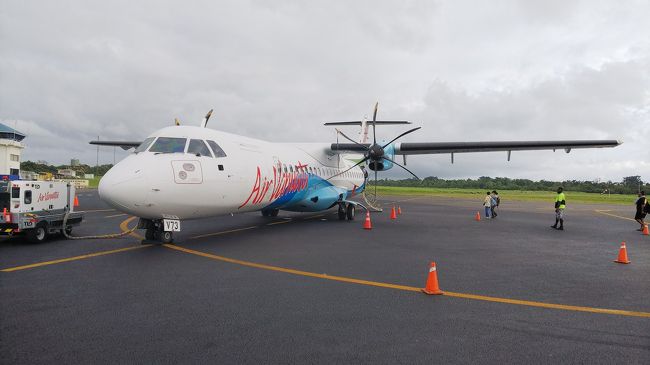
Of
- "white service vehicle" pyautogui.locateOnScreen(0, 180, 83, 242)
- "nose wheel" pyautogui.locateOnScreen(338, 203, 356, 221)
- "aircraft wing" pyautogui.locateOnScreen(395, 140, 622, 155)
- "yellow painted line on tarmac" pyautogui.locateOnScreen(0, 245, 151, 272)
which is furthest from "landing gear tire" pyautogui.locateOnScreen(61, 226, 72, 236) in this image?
"aircraft wing" pyautogui.locateOnScreen(395, 140, 622, 155)

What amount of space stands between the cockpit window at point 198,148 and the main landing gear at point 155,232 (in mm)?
2010

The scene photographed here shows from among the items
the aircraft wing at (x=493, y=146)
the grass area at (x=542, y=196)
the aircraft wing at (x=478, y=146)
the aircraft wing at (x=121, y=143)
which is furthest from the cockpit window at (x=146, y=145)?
the grass area at (x=542, y=196)

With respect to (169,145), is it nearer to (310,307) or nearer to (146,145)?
(146,145)

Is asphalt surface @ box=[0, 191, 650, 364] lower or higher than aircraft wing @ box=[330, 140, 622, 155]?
lower

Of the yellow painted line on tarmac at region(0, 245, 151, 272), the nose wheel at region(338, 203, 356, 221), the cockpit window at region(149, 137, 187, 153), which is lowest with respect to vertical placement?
the yellow painted line on tarmac at region(0, 245, 151, 272)

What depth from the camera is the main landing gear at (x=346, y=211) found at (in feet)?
57.3

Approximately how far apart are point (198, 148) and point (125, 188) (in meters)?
2.25

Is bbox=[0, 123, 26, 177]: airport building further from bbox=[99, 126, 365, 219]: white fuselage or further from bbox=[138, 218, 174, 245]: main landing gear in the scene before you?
bbox=[138, 218, 174, 245]: main landing gear

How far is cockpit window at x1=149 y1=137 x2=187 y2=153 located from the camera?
866 cm

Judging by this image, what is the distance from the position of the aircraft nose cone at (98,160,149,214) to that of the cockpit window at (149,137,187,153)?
3.29 feet

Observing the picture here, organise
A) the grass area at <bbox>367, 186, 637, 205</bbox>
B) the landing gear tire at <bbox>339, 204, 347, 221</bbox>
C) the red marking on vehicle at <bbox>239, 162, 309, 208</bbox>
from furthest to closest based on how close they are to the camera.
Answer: the grass area at <bbox>367, 186, 637, 205</bbox>, the landing gear tire at <bbox>339, 204, 347, 221</bbox>, the red marking on vehicle at <bbox>239, 162, 309, 208</bbox>

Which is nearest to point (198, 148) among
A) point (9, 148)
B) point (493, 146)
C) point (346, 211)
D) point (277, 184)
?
point (277, 184)

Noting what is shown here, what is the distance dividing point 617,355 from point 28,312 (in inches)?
266

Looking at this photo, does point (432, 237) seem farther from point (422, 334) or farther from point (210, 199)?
point (422, 334)
